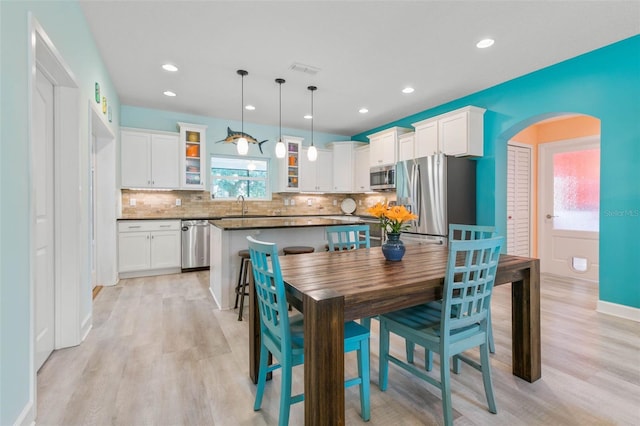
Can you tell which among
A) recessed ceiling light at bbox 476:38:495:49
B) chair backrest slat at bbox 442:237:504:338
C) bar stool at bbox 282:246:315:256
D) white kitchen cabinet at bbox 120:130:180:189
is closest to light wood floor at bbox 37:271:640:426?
chair backrest slat at bbox 442:237:504:338

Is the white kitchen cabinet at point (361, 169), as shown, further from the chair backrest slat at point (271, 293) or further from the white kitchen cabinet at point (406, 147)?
the chair backrest slat at point (271, 293)

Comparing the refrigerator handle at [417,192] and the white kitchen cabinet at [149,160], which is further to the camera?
the white kitchen cabinet at [149,160]

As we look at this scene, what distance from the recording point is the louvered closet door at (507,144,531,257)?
491 centimetres

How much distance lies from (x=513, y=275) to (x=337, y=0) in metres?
2.41

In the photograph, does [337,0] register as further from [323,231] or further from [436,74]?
[323,231]

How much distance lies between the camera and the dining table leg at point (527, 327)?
6.40ft

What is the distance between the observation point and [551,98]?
351 cm

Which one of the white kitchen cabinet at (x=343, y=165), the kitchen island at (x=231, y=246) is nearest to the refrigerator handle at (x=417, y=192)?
the kitchen island at (x=231, y=246)

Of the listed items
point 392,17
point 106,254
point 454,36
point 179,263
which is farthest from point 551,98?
point 106,254

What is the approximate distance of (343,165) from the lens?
262 inches

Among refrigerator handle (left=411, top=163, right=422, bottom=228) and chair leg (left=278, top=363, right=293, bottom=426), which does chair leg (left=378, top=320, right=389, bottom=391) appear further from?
refrigerator handle (left=411, top=163, right=422, bottom=228)

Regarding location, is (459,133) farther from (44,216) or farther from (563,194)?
(44,216)

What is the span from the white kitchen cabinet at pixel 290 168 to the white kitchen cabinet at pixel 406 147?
2052 mm

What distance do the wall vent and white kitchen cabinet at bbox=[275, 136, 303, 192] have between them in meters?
2.48
